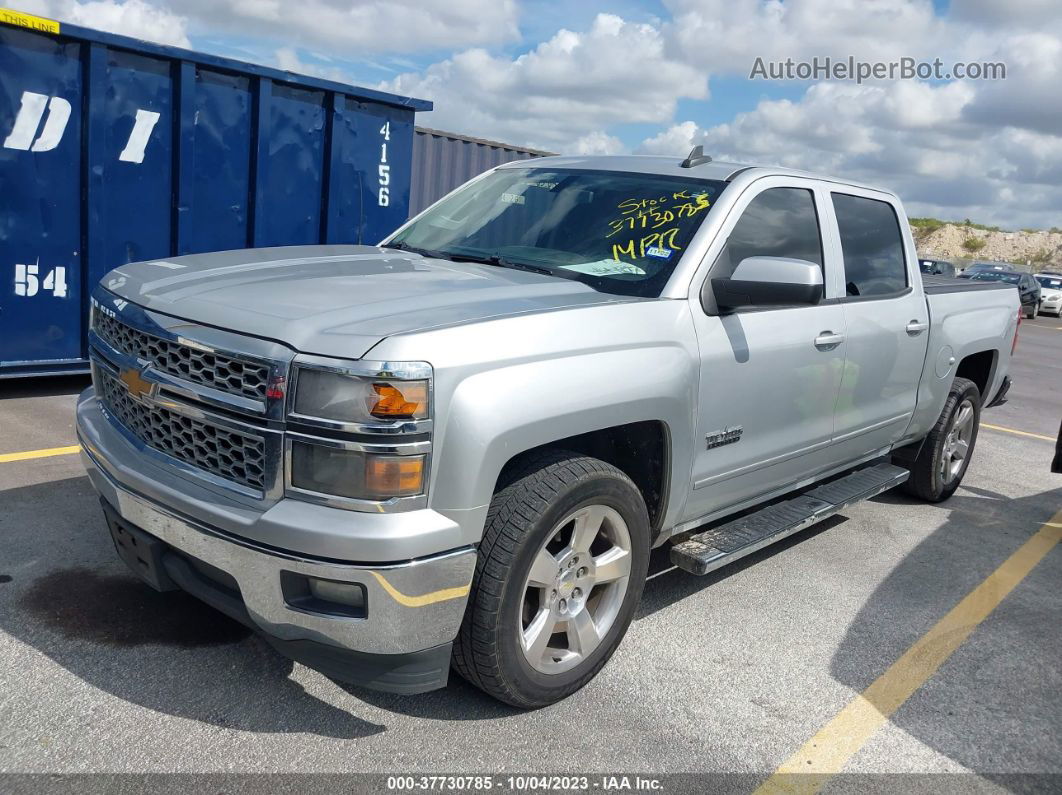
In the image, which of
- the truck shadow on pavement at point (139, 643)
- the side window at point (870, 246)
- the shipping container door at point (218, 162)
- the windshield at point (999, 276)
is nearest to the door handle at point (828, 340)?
the side window at point (870, 246)

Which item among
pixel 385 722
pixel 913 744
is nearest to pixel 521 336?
pixel 385 722

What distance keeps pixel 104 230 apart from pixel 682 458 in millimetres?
5531

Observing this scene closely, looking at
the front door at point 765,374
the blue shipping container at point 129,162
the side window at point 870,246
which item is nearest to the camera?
the front door at point 765,374

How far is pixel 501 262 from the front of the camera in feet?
12.5

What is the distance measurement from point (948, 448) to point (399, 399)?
463 cm

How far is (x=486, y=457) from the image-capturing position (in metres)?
2.63

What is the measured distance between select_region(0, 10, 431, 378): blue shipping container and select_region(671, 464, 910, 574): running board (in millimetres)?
5385

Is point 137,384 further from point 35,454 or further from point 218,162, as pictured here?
point 218,162

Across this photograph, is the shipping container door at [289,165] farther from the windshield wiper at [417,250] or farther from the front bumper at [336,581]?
the front bumper at [336,581]

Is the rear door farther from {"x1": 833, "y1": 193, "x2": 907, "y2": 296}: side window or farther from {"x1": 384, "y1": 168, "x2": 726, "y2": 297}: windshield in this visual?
{"x1": 384, "y1": 168, "x2": 726, "y2": 297}: windshield

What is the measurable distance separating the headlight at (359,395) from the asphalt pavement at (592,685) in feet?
3.59

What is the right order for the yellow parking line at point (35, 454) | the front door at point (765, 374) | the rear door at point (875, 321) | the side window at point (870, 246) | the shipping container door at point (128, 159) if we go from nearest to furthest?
the front door at point (765, 374)
the rear door at point (875, 321)
the side window at point (870, 246)
the yellow parking line at point (35, 454)
the shipping container door at point (128, 159)

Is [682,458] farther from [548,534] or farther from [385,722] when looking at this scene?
[385,722]

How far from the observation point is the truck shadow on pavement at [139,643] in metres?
2.99
